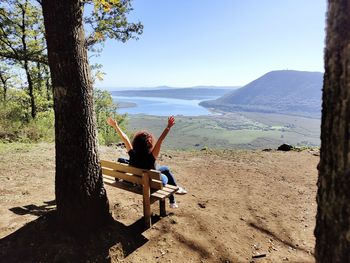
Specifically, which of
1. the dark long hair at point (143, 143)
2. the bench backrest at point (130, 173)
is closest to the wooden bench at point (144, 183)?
the bench backrest at point (130, 173)

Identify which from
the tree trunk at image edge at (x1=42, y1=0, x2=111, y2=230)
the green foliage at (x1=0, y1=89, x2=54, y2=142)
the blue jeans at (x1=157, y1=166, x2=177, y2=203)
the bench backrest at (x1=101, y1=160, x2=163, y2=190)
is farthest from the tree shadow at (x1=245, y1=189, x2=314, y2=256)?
the green foliage at (x1=0, y1=89, x2=54, y2=142)

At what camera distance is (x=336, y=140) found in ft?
5.57

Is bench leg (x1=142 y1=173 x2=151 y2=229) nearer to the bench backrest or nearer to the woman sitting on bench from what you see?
the bench backrest

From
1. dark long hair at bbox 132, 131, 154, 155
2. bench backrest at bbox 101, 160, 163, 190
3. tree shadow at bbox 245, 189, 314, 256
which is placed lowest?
tree shadow at bbox 245, 189, 314, 256

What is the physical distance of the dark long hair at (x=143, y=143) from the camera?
15.9 ft

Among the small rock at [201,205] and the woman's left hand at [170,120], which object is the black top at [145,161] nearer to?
the woman's left hand at [170,120]

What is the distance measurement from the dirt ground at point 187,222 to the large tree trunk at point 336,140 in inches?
104

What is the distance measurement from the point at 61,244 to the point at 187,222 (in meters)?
2.00

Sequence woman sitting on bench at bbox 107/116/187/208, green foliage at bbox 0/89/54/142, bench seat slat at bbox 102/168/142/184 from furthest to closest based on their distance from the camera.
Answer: green foliage at bbox 0/89/54/142 < woman sitting on bench at bbox 107/116/187/208 < bench seat slat at bbox 102/168/142/184

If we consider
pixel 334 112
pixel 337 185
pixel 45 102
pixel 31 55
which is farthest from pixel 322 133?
pixel 45 102

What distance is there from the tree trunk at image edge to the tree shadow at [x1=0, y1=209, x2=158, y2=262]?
0.16 meters

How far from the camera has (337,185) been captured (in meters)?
1.72

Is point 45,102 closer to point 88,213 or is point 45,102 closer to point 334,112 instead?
point 88,213

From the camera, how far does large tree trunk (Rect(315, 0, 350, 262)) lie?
164cm
